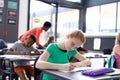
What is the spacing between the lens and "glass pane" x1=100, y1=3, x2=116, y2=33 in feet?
23.3

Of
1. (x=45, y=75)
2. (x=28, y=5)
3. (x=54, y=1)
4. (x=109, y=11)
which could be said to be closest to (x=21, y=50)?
(x=45, y=75)

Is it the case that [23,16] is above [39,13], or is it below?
below

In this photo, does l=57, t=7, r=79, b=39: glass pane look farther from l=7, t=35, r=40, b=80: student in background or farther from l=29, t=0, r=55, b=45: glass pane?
l=7, t=35, r=40, b=80: student in background

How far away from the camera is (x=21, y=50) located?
12.2 feet

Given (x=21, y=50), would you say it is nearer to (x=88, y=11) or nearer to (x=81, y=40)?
(x=81, y=40)

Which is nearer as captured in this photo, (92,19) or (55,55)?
(55,55)

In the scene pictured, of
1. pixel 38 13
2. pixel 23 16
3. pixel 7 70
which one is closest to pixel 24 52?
pixel 7 70

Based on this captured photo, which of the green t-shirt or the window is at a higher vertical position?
the window

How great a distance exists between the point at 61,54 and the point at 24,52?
6.09ft

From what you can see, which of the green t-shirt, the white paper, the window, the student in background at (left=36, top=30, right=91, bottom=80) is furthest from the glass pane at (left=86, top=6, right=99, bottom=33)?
the green t-shirt

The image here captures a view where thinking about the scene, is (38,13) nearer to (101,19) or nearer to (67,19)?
(67,19)

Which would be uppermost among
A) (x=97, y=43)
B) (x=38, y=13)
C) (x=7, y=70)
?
(x=38, y=13)

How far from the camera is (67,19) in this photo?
7980mm

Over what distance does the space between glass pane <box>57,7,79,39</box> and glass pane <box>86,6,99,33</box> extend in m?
0.48
